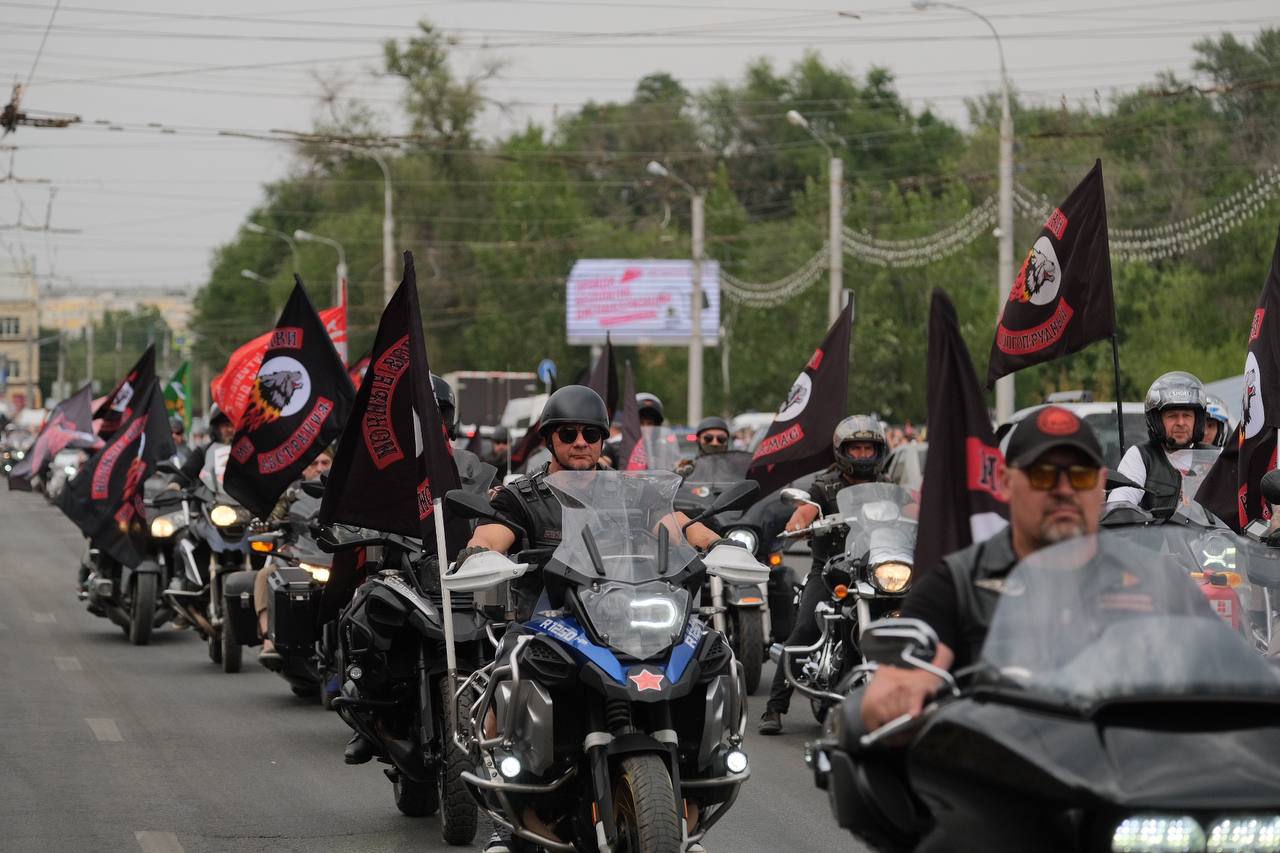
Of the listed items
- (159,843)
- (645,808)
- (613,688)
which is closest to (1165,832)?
(645,808)

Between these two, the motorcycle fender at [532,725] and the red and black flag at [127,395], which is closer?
the motorcycle fender at [532,725]

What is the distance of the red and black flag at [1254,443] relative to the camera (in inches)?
402

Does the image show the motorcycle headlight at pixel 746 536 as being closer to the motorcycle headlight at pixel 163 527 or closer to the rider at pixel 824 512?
the rider at pixel 824 512

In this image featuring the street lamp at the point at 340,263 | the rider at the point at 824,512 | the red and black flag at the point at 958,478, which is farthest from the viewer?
the street lamp at the point at 340,263

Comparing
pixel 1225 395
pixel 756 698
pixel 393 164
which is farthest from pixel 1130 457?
pixel 393 164

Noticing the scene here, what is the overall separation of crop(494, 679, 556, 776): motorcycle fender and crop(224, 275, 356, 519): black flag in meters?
5.84

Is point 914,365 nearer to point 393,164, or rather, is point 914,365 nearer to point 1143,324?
point 1143,324

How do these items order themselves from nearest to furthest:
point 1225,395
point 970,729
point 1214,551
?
point 970,729, point 1214,551, point 1225,395

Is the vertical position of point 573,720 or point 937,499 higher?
point 937,499

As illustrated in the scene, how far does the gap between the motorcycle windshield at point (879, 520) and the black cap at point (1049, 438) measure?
19.1 feet

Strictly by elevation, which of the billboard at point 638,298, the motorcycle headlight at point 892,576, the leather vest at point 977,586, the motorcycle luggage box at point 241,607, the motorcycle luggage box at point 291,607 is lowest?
the motorcycle luggage box at point 241,607

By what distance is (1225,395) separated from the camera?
29578 mm

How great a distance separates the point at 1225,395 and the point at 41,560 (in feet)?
57.2

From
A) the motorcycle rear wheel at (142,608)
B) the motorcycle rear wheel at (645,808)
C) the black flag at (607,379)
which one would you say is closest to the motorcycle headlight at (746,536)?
the black flag at (607,379)
